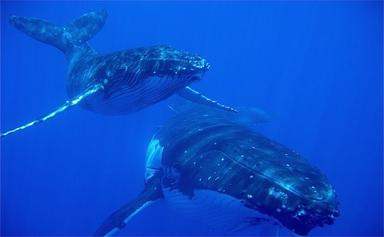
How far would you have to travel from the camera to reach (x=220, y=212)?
22.6 feet

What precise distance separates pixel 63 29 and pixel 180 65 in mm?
8373

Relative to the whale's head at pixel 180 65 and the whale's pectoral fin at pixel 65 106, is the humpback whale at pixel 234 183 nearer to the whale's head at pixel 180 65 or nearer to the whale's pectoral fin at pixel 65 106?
the whale's head at pixel 180 65

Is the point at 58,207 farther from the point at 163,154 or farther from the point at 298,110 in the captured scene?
the point at 298,110

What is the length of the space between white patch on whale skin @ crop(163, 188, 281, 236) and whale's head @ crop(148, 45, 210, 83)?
2.40 metres

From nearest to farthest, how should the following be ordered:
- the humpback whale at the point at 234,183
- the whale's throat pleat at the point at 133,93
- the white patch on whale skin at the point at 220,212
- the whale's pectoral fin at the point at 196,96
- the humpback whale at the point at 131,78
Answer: the humpback whale at the point at 234,183, the white patch on whale skin at the point at 220,212, the humpback whale at the point at 131,78, the whale's throat pleat at the point at 133,93, the whale's pectoral fin at the point at 196,96

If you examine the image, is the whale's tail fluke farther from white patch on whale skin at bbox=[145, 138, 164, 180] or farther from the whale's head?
the whale's head

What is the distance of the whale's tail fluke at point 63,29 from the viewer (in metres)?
13.6

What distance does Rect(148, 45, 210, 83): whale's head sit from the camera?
7809 mm

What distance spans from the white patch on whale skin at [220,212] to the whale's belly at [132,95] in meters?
2.35

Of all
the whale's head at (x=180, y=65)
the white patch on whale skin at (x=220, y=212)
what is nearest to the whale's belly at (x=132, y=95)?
the whale's head at (x=180, y=65)

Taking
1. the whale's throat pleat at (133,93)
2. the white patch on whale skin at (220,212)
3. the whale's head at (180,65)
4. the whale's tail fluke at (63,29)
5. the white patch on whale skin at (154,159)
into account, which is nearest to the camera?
the white patch on whale skin at (220,212)

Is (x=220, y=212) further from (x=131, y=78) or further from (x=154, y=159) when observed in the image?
(x=154, y=159)

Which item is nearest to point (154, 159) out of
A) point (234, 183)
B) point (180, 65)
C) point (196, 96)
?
point (196, 96)

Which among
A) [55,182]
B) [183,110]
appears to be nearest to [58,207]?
[55,182]
